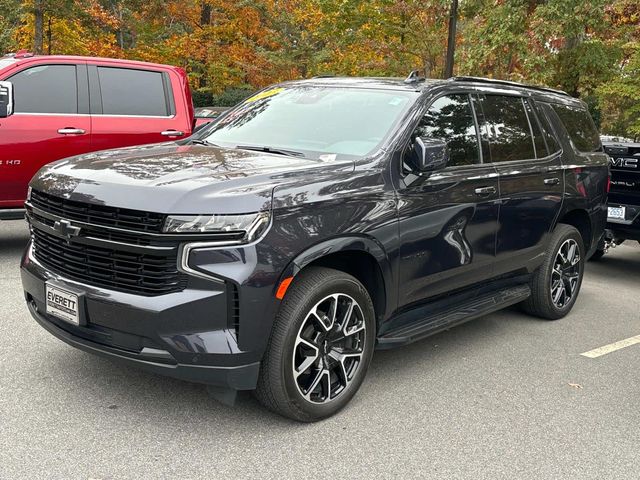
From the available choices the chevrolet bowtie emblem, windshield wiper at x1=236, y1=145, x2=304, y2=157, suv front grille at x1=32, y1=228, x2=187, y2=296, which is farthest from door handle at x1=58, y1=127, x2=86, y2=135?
the chevrolet bowtie emblem

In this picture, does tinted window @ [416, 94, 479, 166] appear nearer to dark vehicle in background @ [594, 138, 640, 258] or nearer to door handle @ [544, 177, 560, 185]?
door handle @ [544, 177, 560, 185]

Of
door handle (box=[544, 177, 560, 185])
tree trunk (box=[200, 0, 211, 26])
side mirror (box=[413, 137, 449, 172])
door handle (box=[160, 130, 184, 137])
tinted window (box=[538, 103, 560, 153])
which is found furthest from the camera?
tree trunk (box=[200, 0, 211, 26])

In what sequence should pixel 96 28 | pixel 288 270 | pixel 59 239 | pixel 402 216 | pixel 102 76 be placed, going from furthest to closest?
pixel 96 28 < pixel 102 76 < pixel 402 216 < pixel 59 239 < pixel 288 270

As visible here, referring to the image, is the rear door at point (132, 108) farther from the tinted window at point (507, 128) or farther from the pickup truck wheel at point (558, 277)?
the pickup truck wheel at point (558, 277)

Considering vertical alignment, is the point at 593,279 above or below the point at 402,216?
below

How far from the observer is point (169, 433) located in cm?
354

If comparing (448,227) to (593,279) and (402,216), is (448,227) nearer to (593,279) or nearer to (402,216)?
(402,216)

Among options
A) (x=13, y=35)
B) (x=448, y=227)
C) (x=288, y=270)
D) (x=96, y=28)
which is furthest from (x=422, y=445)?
(x=13, y=35)

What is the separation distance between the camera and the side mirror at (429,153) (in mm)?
4098

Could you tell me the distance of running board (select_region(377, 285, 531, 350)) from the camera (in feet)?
13.7

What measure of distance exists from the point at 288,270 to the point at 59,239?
1.25 m

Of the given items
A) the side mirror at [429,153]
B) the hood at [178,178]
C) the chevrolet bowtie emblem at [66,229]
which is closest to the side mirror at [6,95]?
the hood at [178,178]

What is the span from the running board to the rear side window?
1500 millimetres

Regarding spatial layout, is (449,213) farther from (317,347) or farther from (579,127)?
(579,127)
